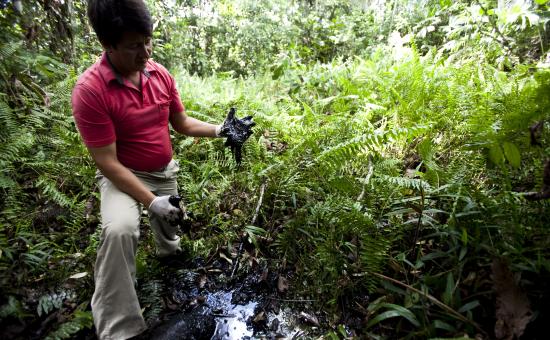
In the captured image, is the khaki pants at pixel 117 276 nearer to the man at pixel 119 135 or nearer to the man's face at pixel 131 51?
the man at pixel 119 135

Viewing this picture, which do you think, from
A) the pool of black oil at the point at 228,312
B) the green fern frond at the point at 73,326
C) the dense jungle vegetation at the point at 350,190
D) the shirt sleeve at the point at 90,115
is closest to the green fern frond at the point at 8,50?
the dense jungle vegetation at the point at 350,190

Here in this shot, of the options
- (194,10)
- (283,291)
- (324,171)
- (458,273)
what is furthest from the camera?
(194,10)

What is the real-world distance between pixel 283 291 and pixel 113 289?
136cm

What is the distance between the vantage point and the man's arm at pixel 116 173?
218 centimetres

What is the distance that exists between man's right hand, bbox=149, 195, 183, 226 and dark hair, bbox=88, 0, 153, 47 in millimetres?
1187

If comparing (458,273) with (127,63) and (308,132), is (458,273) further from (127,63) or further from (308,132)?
(127,63)

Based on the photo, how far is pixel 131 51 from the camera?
82.7 inches

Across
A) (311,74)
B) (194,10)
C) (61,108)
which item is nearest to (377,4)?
(311,74)

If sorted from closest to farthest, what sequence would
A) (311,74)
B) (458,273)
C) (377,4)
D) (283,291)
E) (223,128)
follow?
(458,273) < (283,291) < (223,128) < (311,74) < (377,4)

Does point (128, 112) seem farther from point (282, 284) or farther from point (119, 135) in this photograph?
point (282, 284)

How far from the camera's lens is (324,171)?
315cm

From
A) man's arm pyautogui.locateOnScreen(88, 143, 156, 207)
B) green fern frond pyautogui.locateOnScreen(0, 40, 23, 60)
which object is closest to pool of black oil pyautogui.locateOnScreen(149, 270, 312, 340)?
man's arm pyautogui.locateOnScreen(88, 143, 156, 207)

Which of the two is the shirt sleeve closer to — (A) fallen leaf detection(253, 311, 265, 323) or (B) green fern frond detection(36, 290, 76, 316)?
(B) green fern frond detection(36, 290, 76, 316)

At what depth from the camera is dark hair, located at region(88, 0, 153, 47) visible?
1921 millimetres
